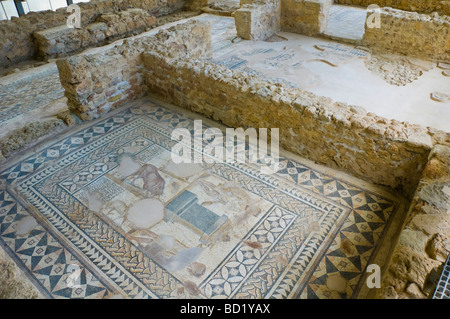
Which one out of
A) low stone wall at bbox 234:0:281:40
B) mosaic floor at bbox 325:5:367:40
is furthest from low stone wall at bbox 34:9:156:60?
mosaic floor at bbox 325:5:367:40

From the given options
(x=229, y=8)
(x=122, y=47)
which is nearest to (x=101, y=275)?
(x=122, y=47)

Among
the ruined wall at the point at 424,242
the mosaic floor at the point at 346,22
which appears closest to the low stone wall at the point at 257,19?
the mosaic floor at the point at 346,22

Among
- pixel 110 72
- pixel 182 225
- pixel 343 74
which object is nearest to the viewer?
pixel 182 225

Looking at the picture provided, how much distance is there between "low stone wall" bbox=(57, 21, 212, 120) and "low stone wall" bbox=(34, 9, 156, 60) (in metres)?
2.63

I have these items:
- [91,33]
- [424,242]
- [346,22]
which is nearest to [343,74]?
[346,22]

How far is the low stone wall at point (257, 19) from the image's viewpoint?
6516mm

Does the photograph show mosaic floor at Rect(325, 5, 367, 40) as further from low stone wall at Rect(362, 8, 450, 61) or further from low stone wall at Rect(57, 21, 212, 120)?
low stone wall at Rect(57, 21, 212, 120)

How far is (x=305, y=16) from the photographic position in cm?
681

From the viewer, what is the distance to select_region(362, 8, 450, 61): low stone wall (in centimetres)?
548

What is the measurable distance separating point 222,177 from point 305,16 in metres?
5.04

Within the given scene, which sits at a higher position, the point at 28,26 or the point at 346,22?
the point at 28,26

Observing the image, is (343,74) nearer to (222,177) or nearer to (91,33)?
(222,177)

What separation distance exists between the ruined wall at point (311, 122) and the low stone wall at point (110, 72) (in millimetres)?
412

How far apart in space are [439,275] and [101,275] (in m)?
2.16
